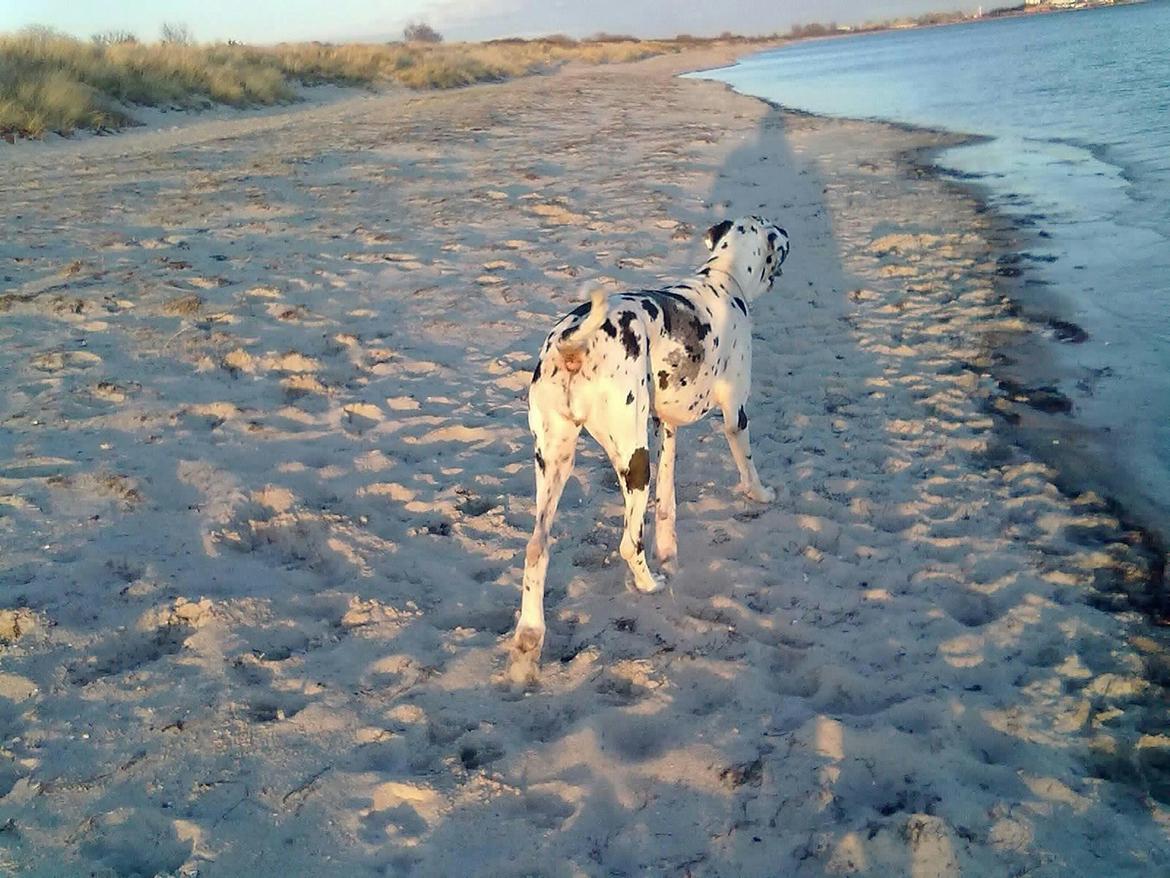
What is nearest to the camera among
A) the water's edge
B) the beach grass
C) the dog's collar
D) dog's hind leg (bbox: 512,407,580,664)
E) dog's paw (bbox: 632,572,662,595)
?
dog's hind leg (bbox: 512,407,580,664)

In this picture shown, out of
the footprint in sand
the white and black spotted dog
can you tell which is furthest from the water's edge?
the footprint in sand

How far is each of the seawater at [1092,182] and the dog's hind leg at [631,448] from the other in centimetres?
322

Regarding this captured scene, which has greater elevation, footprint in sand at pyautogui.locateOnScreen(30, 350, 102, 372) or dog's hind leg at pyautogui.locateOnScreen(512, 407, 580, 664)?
footprint in sand at pyautogui.locateOnScreen(30, 350, 102, 372)

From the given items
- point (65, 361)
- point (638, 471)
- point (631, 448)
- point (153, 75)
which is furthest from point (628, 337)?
point (153, 75)

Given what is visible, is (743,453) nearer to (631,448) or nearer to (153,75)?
(631,448)

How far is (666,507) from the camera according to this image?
15.0 ft

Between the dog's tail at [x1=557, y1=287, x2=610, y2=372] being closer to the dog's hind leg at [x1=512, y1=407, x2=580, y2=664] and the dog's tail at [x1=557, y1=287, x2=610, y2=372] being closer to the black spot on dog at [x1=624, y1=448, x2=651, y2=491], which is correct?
the dog's hind leg at [x1=512, y1=407, x2=580, y2=664]

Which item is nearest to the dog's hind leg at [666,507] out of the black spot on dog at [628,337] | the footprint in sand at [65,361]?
the black spot on dog at [628,337]

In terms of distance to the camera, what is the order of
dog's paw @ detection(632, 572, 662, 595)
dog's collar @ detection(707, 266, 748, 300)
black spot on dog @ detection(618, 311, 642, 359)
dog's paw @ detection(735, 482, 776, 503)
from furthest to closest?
dog's paw @ detection(735, 482, 776, 503) < dog's collar @ detection(707, 266, 748, 300) < dog's paw @ detection(632, 572, 662, 595) < black spot on dog @ detection(618, 311, 642, 359)

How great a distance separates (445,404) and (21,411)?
2744 millimetres

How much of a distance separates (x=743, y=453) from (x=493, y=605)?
1845mm

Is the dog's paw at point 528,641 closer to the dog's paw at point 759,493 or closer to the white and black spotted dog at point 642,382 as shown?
the white and black spotted dog at point 642,382

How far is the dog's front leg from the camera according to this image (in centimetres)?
477

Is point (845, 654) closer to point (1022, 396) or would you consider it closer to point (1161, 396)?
point (1022, 396)
